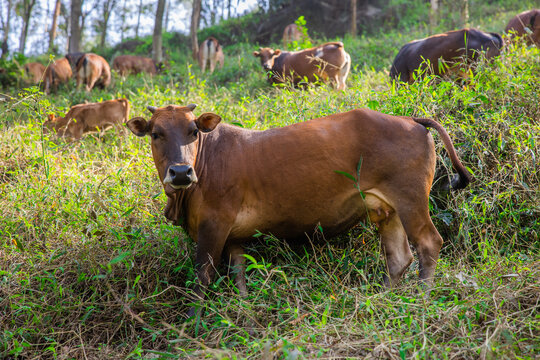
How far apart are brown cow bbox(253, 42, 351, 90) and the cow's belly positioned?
6178 mm

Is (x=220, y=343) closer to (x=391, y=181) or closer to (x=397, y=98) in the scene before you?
(x=391, y=181)

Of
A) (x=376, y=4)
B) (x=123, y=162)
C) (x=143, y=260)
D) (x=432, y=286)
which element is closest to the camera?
(x=432, y=286)

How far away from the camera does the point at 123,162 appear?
6.28 metres

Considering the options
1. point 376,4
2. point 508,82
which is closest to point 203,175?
point 508,82

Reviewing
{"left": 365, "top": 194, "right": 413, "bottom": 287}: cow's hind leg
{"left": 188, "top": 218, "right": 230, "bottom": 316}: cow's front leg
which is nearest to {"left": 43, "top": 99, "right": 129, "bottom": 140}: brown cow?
{"left": 188, "top": 218, "right": 230, "bottom": 316}: cow's front leg

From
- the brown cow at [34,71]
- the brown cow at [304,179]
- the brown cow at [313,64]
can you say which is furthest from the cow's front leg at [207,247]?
the brown cow at [34,71]

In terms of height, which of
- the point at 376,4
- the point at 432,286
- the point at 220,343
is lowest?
the point at 220,343

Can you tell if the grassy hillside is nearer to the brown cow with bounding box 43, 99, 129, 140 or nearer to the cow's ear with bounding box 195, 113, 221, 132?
the cow's ear with bounding box 195, 113, 221, 132

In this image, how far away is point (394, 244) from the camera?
13.7 feet

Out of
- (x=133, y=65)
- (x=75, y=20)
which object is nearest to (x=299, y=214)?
(x=75, y=20)

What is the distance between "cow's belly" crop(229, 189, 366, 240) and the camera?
396cm

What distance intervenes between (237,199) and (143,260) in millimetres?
1077

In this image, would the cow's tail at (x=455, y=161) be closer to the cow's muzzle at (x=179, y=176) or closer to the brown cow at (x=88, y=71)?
the cow's muzzle at (x=179, y=176)

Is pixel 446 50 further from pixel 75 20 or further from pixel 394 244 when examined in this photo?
pixel 75 20
